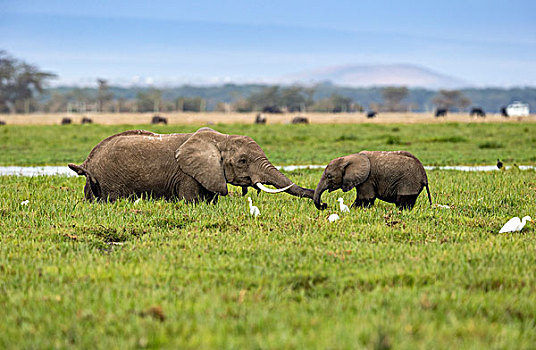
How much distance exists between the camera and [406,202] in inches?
402

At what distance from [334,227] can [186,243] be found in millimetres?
2171

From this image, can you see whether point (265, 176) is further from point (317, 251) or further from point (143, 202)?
point (317, 251)

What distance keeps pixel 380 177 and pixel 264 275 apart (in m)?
4.51

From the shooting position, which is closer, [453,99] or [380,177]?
[380,177]

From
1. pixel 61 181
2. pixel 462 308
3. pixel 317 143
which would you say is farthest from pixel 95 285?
pixel 317 143

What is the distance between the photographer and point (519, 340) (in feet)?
14.7

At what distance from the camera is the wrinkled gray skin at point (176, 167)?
10664 mm

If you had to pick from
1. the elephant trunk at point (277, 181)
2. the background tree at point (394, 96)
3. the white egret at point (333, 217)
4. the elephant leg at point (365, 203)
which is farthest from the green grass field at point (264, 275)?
the background tree at point (394, 96)

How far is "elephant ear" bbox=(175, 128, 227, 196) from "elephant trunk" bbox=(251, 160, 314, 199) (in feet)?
1.99

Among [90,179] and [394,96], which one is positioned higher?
[394,96]

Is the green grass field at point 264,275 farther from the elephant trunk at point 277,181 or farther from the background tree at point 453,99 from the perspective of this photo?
the background tree at point 453,99

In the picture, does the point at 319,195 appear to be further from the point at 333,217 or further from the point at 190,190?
the point at 190,190

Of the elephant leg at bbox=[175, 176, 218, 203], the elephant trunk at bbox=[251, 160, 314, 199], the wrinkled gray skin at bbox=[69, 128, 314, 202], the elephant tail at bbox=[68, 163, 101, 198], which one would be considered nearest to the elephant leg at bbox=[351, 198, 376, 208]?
the elephant trunk at bbox=[251, 160, 314, 199]

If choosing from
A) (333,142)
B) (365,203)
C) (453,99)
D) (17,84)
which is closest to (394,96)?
(453,99)
